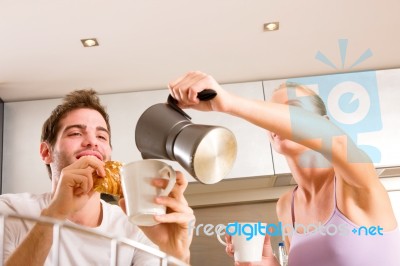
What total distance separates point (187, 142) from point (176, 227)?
0.28m

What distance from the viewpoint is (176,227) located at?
2.68 ft

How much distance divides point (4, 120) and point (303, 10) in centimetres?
145

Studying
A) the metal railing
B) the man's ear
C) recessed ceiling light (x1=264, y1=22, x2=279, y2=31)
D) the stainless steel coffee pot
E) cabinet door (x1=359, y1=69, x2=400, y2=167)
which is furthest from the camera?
cabinet door (x1=359, y1=69, x2=400, y2=167)

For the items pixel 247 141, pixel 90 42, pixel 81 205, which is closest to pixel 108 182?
pixel 81 205

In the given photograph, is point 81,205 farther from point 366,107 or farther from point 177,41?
point 366,107

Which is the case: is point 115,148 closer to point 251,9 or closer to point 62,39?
point 62,39

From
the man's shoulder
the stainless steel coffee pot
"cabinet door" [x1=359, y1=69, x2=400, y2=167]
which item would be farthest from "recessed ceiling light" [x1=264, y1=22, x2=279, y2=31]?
the stainless steel coffee pot

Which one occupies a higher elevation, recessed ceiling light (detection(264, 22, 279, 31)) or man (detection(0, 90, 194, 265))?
recessed ceiling light (detection(264, 22, 279, 31))

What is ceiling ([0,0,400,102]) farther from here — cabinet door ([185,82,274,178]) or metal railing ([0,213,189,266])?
metal railing ([0,213,189,266])

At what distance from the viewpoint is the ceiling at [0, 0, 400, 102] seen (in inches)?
70.2

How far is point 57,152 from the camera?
4.13ft

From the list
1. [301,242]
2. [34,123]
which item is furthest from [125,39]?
[301,242]

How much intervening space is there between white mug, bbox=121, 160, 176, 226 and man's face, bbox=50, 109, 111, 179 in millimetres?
523

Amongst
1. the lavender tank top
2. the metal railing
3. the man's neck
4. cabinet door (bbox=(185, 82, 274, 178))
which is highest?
cabinet door (bbox=(185, 82, 274, 178))
